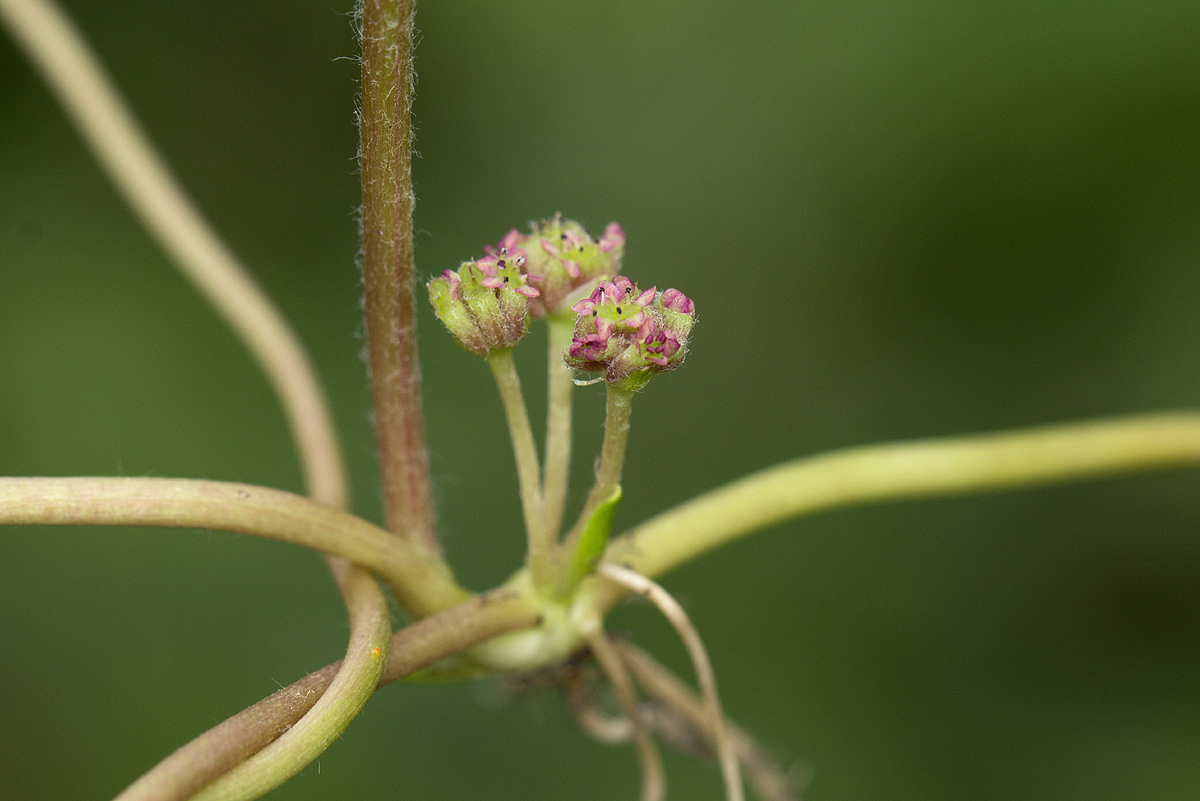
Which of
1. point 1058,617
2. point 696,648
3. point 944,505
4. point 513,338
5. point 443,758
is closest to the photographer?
point 513,338

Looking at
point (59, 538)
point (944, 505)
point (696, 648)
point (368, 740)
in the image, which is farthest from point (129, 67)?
point (696, 648)

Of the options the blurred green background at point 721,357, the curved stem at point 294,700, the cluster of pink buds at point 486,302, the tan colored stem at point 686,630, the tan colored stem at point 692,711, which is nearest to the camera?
Answer: the curved stem at point 294,700

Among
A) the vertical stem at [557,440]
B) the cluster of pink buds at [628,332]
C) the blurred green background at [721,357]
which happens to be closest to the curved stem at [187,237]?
the vertical stem at [557,440]

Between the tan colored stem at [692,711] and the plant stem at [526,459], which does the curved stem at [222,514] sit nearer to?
the plant stem at [526,459]

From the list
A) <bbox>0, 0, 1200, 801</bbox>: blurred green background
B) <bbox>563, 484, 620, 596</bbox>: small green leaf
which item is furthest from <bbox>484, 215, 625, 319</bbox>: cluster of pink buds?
<bbox>0, 0, 1200, 801</bbox>: blurred green background

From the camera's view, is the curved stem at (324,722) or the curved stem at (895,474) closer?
the curved stem at (324,722)

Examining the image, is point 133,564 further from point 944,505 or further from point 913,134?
point 913,134
